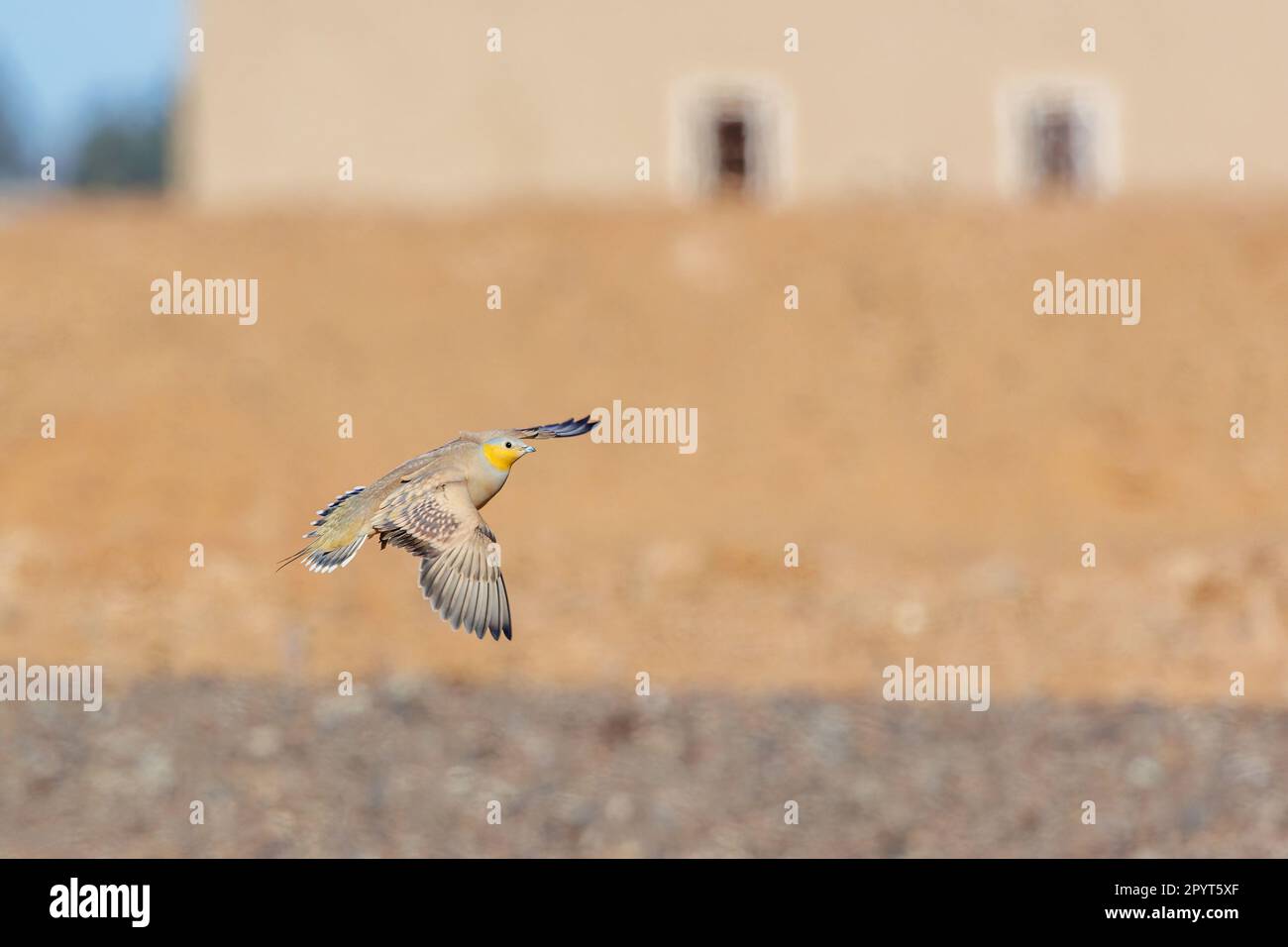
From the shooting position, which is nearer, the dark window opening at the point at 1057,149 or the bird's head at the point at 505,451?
the bird's head at the point at 505,451

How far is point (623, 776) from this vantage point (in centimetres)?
1705

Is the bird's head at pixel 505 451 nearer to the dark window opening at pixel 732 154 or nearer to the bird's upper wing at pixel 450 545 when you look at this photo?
the bird's upper wing at pixel 450 545

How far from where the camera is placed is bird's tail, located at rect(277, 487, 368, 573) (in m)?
4.59

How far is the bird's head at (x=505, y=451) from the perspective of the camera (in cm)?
455

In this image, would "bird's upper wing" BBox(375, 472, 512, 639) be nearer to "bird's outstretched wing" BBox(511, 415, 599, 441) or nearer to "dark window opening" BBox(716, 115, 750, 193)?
"bird's outstretched wing" BBox(511, 415, 599, 441)

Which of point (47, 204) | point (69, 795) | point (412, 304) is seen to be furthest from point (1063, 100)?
point (69, 795)

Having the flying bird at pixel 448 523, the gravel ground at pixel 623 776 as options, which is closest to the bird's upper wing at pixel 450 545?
the flying bird at pixel 448 523

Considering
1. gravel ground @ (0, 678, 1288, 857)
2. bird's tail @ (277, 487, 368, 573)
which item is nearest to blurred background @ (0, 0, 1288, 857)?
gravel ground @ (0, 678, 1288, 857)

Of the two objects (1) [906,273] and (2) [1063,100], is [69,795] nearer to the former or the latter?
(1) [906,273]

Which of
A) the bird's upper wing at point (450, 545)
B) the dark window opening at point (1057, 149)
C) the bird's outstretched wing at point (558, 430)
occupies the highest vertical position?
the dark window opening at point (1057, 149)

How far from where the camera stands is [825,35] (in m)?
39.9

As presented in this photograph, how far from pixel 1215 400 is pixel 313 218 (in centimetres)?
1482

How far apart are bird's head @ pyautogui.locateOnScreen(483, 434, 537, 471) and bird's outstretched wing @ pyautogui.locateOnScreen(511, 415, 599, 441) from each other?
→ 0.8 inches

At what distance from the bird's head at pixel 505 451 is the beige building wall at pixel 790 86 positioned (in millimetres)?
35097
